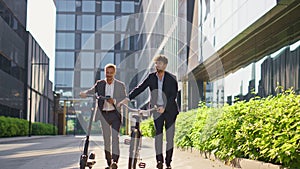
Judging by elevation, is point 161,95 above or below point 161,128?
above

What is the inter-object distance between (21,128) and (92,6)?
45.1 m

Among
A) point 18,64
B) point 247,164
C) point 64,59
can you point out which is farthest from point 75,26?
point 247,164

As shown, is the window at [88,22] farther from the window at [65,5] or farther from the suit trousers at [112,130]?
the suit trousers at [112,130]

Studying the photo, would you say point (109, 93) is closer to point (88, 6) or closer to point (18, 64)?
point (18, 64)

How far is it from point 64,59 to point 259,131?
75659 millimetres

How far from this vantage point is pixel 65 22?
84.9 m

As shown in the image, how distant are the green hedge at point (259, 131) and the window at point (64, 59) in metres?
70.5

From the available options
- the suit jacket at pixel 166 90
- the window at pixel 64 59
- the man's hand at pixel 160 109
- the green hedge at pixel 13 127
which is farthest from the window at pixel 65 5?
the man's hand at pixel 160 109

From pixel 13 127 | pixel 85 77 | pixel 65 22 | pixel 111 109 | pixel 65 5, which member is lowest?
pixel 13 127

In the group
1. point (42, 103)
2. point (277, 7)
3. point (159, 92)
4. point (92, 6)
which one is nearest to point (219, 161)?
point (159, 92)

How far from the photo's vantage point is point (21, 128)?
45.0 m

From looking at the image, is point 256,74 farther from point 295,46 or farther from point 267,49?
point 295,46

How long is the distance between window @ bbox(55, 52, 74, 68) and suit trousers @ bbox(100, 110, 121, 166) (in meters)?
75.5

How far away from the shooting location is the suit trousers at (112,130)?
27.9 feet
